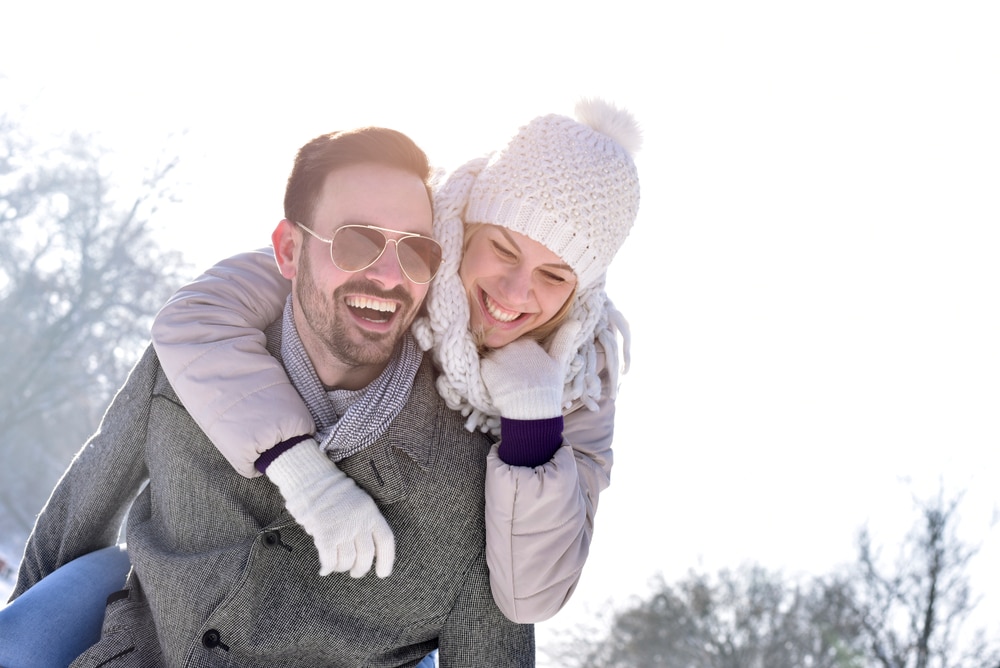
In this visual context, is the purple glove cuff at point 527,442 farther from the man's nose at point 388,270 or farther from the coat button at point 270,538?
the coat button at point 270,538

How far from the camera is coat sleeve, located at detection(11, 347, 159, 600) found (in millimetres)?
2627

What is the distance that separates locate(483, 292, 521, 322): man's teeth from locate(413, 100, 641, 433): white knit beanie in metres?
0.06

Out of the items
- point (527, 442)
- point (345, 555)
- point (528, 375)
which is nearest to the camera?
point (345, 555)

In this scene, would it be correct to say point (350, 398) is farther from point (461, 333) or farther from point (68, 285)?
point (68, 285)

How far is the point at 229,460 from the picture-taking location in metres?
2.37

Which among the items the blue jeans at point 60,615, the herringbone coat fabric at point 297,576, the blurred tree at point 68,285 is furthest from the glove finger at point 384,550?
the blurred tree at point 68,285

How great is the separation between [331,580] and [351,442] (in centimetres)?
37

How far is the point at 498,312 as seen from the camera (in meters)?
2.60

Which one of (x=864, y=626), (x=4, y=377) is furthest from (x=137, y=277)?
(x=864, y=626)

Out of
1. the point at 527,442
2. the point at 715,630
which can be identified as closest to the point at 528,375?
the point at 527,442

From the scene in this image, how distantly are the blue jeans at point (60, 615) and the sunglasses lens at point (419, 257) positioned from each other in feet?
4.03

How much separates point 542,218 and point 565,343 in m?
0.36

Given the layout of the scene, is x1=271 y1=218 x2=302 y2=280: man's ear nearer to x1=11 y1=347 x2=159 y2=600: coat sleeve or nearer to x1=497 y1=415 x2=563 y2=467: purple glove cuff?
x1=11 y1=347 x2=159 y2=600: coat sleeve

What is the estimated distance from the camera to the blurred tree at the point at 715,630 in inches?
911
